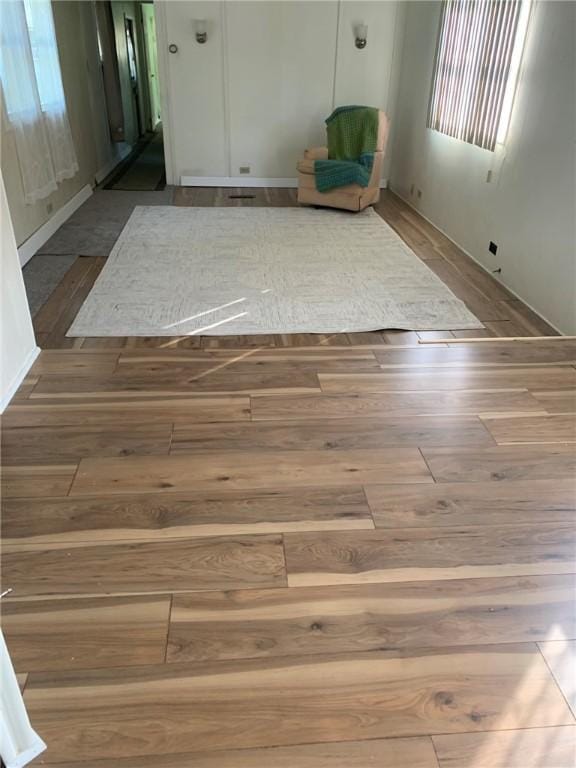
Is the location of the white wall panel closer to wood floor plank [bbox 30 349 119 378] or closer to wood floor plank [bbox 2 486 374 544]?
wood floor plank [bbox 30 349 119 378]

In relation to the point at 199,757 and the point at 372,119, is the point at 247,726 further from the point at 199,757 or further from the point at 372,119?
the point at 372,119

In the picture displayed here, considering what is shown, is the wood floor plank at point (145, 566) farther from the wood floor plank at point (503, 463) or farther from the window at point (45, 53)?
the window at point (45, 53)

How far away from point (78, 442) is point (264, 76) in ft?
18.1

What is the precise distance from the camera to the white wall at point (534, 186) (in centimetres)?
314

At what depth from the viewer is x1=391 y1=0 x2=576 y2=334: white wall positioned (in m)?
3.14

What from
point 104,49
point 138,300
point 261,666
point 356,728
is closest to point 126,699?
point 261,666

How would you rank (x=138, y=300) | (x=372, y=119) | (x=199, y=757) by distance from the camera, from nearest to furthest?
(x=199, y=757), (x=138, y=300), (x=372, y=119)

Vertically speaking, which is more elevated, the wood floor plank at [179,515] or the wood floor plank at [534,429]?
the wood floor plank at [534,429]

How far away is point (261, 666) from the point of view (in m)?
1.33

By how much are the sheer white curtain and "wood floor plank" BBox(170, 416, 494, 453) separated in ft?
10.1

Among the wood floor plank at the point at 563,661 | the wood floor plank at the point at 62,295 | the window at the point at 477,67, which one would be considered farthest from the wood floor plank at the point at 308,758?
the window at the point at 477,67

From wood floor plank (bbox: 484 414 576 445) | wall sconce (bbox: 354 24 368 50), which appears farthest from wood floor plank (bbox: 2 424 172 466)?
wall sconce (bbox: 354 24 368 50)

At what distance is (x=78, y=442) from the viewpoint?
6.88ft

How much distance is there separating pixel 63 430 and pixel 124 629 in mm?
986
